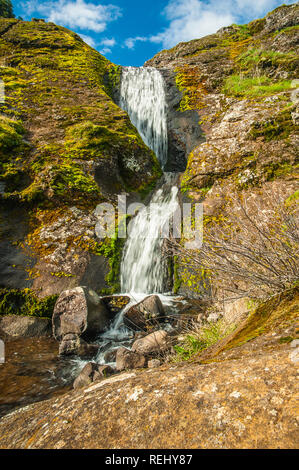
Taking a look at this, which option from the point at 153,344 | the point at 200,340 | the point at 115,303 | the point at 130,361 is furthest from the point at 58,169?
the point at 200,340

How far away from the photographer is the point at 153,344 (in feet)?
13.5

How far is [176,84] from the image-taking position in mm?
14984

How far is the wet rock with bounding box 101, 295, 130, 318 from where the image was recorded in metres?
6.23

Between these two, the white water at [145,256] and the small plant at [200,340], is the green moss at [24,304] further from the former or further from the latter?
the small plant at [200,340]

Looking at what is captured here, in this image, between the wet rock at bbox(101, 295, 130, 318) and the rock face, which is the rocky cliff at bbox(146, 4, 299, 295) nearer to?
the rock face

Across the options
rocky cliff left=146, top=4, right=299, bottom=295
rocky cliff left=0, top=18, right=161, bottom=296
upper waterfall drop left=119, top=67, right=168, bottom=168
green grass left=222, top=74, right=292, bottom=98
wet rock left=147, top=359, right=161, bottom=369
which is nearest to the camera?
wet rock left=147, top=359, right=161, bottom=369

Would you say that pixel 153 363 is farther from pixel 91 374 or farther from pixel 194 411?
pixel 194 411

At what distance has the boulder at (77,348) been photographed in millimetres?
4898

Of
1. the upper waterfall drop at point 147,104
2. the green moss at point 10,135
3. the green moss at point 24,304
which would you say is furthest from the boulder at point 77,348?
the upper waterfall drop at point 147,104

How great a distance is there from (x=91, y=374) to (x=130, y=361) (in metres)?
0.65

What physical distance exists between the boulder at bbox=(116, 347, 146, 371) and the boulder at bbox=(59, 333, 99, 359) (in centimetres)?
125

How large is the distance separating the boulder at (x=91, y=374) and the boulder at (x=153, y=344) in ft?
1.93

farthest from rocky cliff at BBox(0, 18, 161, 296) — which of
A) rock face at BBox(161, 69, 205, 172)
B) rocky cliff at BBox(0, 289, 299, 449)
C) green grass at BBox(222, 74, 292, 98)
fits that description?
rocky cliff at BBox(0, 289, 299, 449)
